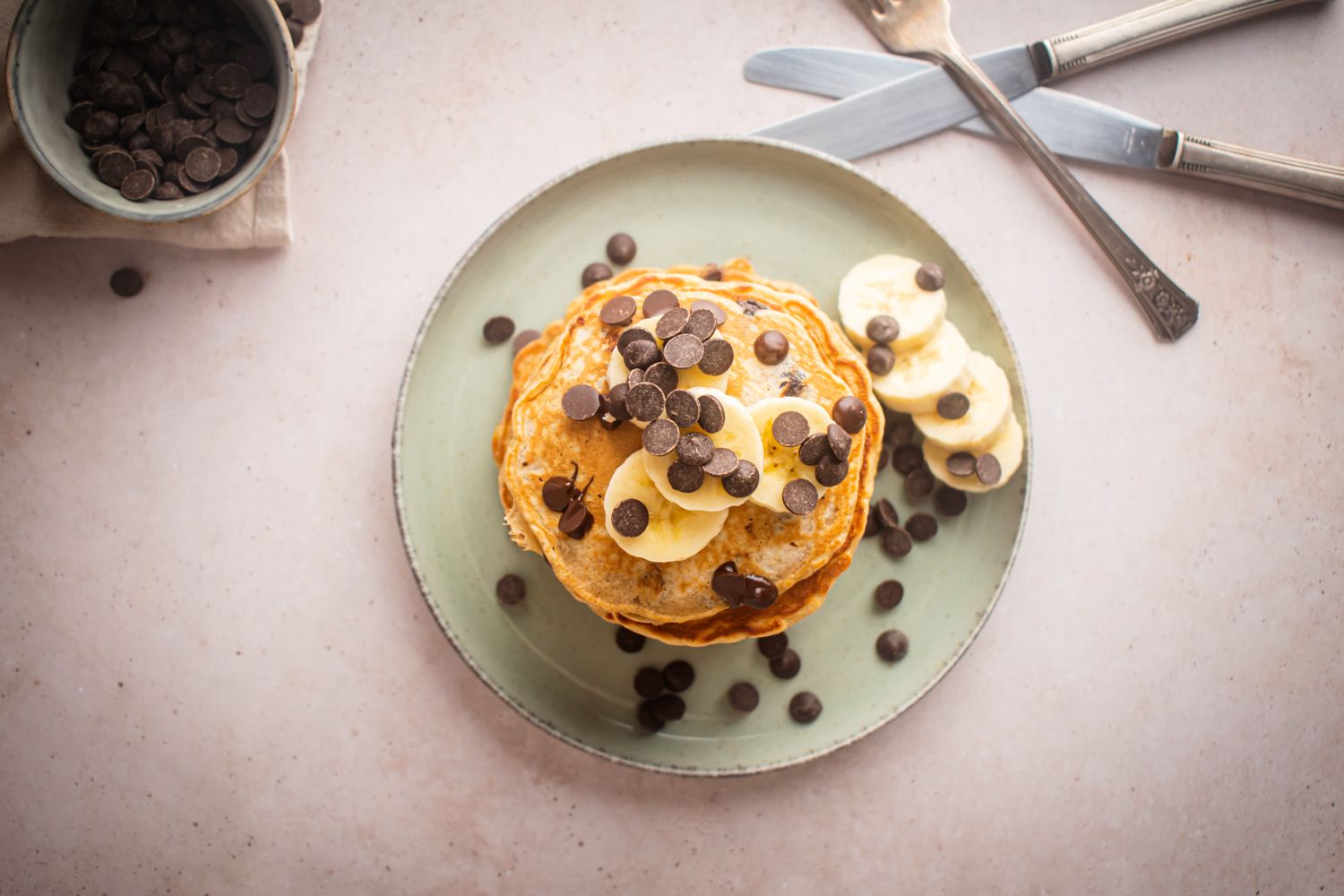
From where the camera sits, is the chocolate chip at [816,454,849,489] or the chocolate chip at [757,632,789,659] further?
the chocolate chip at [757,632,789,659]

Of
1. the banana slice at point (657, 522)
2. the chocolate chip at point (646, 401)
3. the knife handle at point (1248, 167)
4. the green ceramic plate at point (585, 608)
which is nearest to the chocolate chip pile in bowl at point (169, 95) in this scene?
the green ceramic plate at point (585, 608)

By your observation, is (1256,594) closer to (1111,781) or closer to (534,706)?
(1111,781)

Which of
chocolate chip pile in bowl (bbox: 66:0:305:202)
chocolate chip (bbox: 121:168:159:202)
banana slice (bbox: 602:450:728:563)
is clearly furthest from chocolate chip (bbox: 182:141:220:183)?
banana slice (bbox: 602:450:728:563)

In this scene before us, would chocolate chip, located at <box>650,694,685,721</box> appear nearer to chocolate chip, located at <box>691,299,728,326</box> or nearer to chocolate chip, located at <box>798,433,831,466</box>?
chocolate chip, located at <box>798,433,831,466</box>

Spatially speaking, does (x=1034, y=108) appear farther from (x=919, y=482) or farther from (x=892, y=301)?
(x=919, y=482)

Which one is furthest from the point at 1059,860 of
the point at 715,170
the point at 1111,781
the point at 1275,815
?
the point at 715,170

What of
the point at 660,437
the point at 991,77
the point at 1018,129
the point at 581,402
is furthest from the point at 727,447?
the point at 991,77
